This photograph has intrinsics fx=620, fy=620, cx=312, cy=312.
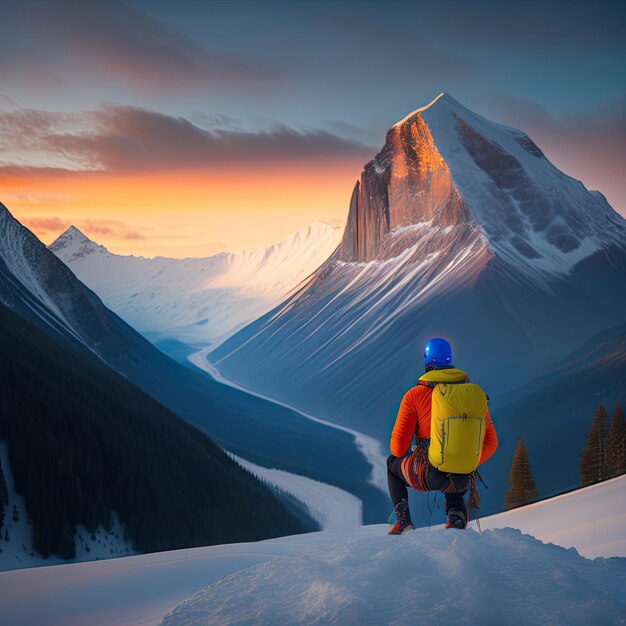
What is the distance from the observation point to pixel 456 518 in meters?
11.3

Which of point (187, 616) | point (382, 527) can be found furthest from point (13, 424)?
point (187, 616)

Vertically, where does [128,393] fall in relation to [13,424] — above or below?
above

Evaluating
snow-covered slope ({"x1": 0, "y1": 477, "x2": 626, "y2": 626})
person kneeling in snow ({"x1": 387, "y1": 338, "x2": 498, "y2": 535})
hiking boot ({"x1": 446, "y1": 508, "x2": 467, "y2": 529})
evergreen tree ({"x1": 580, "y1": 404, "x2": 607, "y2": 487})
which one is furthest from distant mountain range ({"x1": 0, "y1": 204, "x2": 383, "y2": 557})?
hiking boot ({"x1": 446, "y1": 508, "x2": 467, "y2": 529})

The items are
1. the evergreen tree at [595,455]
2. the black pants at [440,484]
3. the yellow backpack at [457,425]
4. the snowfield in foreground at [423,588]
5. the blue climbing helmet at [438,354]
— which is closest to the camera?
the snowfield in foreground at [423,588]

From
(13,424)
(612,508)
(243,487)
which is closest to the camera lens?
(612,508)

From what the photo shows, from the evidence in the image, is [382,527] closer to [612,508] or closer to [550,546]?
[612,508]

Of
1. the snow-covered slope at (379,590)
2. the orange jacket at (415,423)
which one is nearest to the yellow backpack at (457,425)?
the orange jacket at (415,423)

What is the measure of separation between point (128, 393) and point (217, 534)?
126 feet

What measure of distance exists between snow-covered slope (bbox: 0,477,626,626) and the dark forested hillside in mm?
63836

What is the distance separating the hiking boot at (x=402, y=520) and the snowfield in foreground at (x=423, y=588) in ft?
7.46

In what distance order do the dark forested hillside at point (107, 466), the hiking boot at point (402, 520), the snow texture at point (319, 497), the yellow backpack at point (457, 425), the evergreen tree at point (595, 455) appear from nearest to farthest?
the yellow backpack at point (457, 425) < the hiking boot at point (402, 520) < the evergreen tree at point (595, 455) < the dark forested hillside at point (107, 466) < the snow texture at point (319, 497)

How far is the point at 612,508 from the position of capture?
18422 mm

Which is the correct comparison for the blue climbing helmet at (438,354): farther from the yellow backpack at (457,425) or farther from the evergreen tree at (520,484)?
the evergreen tree at (520,484)

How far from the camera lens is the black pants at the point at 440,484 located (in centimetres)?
1137
